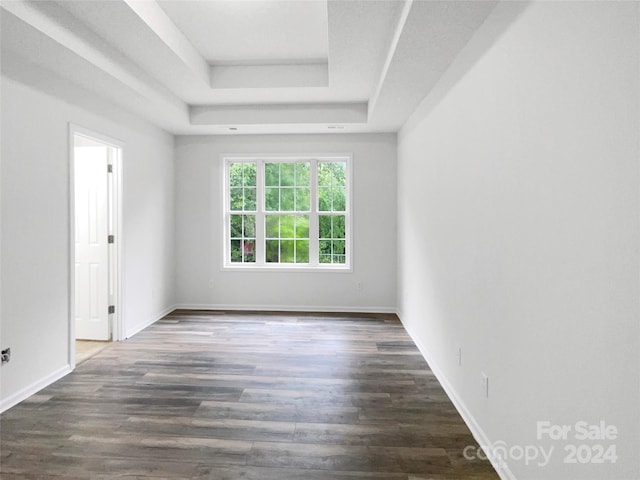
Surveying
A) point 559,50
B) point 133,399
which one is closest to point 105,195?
point 133,399

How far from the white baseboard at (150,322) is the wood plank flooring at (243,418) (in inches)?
11.5

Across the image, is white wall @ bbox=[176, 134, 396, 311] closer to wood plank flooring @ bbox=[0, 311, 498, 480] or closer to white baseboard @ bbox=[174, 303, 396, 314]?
white baseboard @ bbox=[174, 303, 396, 314]

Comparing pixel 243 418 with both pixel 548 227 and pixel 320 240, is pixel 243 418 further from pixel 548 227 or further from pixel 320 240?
pixel 320 240

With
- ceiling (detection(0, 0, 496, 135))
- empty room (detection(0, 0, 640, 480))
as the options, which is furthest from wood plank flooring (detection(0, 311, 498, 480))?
ceiling (detection(0, 0, 496, 135))

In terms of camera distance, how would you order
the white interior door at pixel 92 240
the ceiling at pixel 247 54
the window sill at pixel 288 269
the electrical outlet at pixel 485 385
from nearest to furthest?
the electrical outlet at pixel 485 385, the ceiling at pixel 247 54, the white interior door at pixel 92 240, the window sill at pixel 288 269

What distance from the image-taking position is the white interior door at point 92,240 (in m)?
3.90

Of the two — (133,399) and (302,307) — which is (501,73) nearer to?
(133,399)

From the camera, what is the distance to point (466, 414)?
238cm

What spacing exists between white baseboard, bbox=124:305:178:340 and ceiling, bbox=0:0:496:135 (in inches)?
94.5

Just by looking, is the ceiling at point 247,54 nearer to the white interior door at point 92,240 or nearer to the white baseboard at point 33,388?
the white interior door at point 92,240

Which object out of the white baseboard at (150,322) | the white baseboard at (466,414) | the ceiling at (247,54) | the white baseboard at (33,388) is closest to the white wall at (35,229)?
the white baseboard at (33,388)

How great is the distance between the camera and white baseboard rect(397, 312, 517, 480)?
1853 mm

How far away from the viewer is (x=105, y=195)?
153 inches

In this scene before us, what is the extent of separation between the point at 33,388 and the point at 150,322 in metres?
1.83
